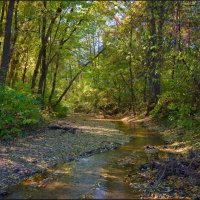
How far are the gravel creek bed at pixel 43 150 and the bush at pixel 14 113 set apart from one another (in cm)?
54

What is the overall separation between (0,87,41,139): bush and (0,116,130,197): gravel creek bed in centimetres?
54

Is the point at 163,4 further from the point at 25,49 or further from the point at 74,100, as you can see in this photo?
the point at 74,100

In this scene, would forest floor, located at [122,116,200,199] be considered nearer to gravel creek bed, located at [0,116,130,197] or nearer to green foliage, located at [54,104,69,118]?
gravel creek bed, located at [0,116,130,197]

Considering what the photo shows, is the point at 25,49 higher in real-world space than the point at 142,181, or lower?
higher

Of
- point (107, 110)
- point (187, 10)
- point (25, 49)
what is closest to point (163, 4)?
point (187, 10)

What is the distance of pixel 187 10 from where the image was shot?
13375mm

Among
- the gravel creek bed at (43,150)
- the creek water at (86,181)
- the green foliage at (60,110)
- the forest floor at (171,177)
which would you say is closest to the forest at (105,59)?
the green foliage at (60,110)

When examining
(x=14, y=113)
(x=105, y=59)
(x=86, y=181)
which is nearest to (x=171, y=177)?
(x=86, y=181)

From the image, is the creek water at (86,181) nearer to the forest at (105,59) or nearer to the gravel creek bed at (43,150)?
the gravel creek bed at (43,150)

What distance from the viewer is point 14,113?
15641 mm

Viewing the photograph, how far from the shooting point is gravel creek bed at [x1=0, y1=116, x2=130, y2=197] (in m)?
10.3

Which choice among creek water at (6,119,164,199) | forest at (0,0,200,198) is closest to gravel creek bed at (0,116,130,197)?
creek water at (6,119,164,199)

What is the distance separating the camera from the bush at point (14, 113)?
14.3 metres

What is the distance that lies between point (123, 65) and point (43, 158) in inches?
1109
